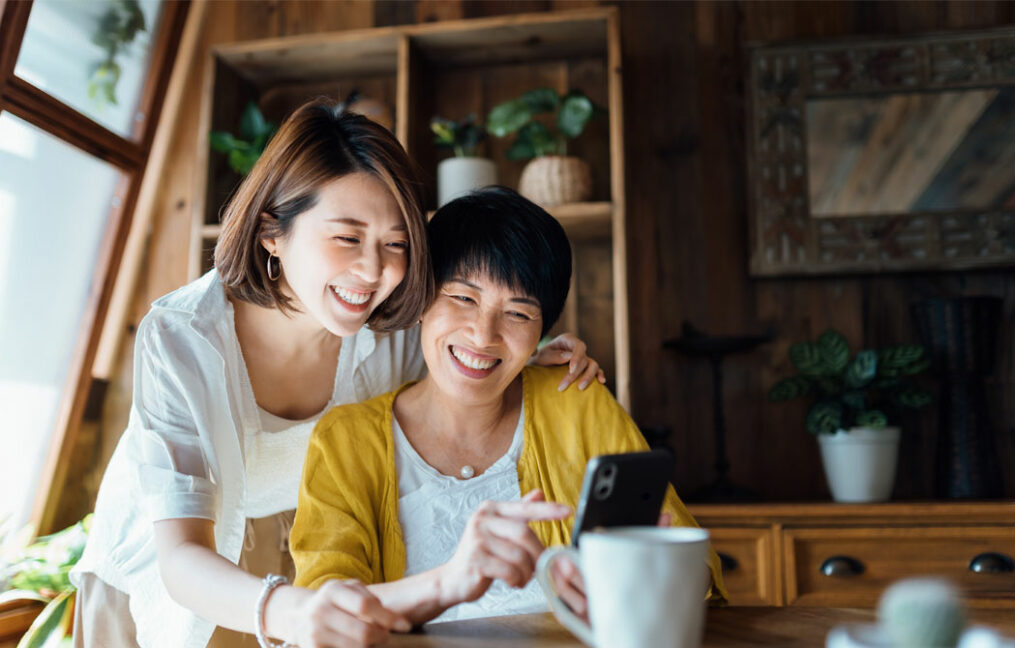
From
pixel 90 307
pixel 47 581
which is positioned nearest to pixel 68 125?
pixel 90 307

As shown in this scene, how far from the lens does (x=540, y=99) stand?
240cm

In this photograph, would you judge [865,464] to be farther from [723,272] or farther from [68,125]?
[68,125]

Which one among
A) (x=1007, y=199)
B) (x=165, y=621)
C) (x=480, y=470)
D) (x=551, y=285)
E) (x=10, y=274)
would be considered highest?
(x=1007, y=199)

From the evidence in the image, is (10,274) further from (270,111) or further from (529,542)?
(529,542)

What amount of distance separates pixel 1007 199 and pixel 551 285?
1.85 metres

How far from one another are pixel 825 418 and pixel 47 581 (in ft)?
7.03

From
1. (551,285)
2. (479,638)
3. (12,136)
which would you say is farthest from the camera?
(12,136)

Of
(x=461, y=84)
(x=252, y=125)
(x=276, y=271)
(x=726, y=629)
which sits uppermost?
(x=461, y=84)

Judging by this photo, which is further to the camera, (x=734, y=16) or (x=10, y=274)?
(x=734, y=16)

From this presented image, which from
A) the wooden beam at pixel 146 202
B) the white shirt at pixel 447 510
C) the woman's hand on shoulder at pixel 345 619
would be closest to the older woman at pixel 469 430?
the white shirt at pixel 447 510

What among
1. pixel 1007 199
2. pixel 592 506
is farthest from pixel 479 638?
pixel 1007 199

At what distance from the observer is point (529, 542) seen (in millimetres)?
748

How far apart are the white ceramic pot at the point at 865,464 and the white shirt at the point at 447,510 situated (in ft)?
3.91

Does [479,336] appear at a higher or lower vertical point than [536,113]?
lower
